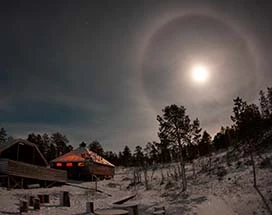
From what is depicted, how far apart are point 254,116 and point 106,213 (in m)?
23.4

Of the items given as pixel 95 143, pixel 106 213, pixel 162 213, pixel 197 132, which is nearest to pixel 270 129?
pixel 197 132

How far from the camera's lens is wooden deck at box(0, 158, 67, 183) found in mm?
25016

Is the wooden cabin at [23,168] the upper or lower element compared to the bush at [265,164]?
upper

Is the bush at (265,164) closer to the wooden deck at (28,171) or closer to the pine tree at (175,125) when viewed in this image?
the pine tree at (175,125)

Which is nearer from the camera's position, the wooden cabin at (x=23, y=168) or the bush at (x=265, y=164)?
the wooden cabin at (x=23, y=168)

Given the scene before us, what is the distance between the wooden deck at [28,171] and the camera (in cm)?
2502

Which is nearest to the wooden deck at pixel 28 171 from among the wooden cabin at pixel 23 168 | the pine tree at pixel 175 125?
the wooden cabin at pixel 23 168

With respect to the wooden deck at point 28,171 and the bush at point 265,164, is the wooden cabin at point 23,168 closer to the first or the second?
the wooden deck at point 28,171

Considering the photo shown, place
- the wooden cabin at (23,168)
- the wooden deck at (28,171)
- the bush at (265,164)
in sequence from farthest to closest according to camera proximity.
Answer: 1. the bush at (265,164)
2. the wooden cabin at (23,168)
3. the wooden deck at (28,171)

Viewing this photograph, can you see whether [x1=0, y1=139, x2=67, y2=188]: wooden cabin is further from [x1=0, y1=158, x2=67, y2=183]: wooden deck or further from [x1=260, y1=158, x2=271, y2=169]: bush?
[x1=260, y1=158, x2=271, y2=169]: bush

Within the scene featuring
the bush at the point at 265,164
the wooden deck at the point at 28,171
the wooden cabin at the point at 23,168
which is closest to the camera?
the wooden deck at the point at 28,171

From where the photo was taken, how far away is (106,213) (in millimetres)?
12945

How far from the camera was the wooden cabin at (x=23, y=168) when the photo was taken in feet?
84.2

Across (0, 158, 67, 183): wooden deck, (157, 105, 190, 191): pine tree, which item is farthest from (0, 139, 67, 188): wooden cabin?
(157, 105, 190, 191): pine tree
